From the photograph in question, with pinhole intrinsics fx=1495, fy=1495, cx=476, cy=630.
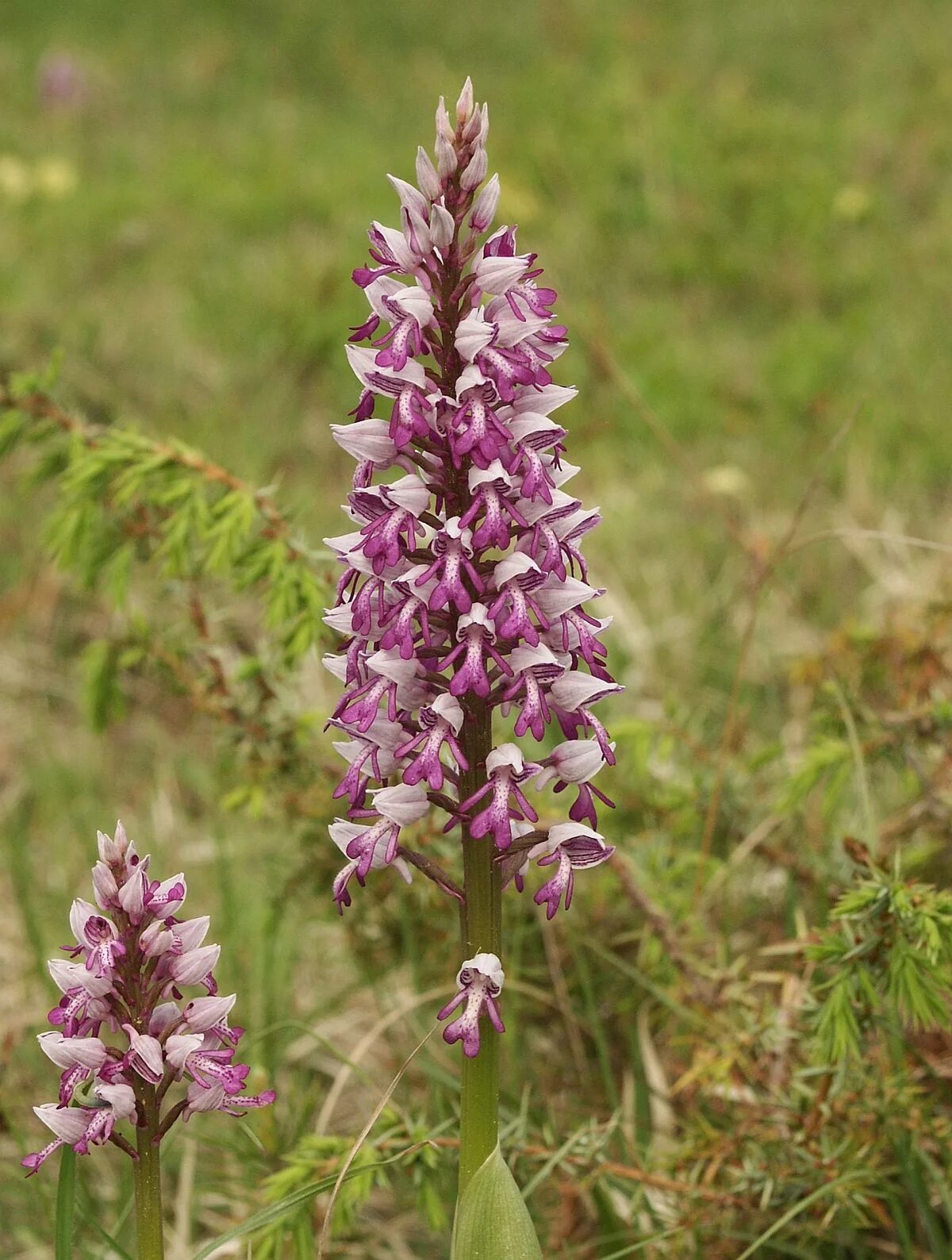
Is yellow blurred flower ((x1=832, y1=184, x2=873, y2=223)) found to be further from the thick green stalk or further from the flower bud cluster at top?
the thick green stalk

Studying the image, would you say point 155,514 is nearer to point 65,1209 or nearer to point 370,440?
point 370,440

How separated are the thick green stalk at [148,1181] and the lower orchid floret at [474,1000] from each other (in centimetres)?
50

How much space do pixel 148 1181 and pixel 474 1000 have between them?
621 mm

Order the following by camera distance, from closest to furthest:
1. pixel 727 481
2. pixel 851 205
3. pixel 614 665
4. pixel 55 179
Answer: pixel 614 665 < pixel 727 481 < pixel 851 205 < pixel 55 179

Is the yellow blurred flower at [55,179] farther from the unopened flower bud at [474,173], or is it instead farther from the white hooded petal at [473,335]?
the white hooded petal at [473,335]

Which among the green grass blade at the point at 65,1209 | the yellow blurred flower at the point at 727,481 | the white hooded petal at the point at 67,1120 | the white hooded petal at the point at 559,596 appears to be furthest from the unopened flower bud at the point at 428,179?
the yellow blurred flower at the point at 727,481

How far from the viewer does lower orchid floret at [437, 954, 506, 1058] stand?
7.54 feet

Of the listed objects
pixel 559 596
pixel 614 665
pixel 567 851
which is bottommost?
pixel 567 851

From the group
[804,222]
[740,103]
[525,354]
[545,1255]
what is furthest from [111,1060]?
[740,103]

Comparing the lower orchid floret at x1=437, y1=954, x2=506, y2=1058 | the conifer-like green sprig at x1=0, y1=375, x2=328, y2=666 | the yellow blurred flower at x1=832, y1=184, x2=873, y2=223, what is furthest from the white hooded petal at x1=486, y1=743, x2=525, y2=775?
the yellow blurred flower at x1=832, y1=184, x2=873, y2=223

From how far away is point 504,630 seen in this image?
2248 mm

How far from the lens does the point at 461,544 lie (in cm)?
229

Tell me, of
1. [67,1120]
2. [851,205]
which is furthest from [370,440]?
[851,205]

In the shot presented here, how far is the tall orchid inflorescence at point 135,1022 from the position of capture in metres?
2.34
